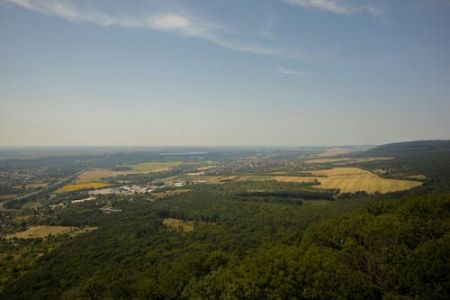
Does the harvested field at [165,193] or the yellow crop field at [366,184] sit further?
the harvested field at [165,193]

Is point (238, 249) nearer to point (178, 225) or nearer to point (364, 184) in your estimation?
point (178, 225)

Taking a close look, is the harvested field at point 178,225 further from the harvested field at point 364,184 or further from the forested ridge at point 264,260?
the harvested field at point 364,184

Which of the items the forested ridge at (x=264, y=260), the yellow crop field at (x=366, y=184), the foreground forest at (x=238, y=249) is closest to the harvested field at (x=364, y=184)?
the yellow crop field at (x=366, y=184)

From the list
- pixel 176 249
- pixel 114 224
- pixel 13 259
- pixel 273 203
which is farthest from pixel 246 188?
pixel 13 259

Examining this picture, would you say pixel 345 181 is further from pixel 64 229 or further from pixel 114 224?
pixel 64 229

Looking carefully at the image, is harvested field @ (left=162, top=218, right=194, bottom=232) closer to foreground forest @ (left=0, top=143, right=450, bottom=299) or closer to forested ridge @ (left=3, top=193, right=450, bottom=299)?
foreground forest @ (left=0, top=143, right=450, bottom=299)

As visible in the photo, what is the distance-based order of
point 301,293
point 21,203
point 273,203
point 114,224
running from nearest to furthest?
point 301,293, point 114,224, point 273,203, point 21,203
